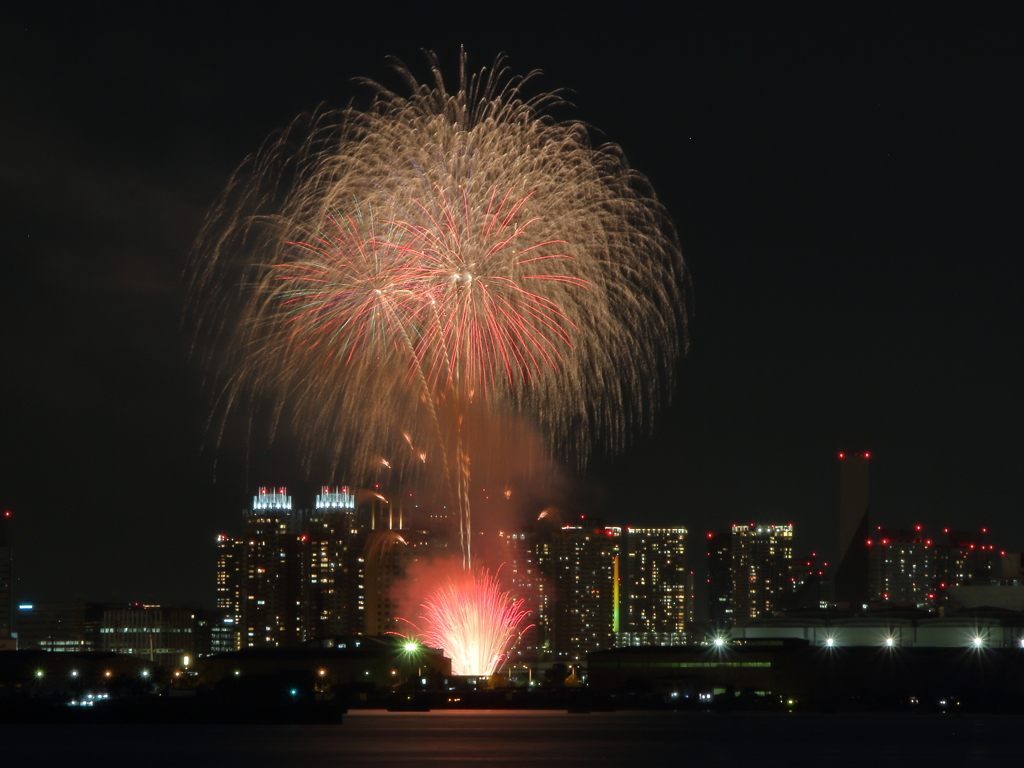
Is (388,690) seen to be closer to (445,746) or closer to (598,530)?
(445,746)

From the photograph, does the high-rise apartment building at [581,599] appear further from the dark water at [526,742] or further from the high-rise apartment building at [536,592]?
the dark water at [526,742]

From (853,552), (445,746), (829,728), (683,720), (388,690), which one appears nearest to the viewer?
(445,746)

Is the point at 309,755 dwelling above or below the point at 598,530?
below

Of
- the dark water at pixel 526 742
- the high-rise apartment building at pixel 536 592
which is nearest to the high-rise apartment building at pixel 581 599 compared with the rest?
the high-rise apartment building at pixel 536 592

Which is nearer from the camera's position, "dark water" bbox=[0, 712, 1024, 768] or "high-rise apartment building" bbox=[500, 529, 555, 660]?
"dark water" bbox=[0, 712, 1024, 768]

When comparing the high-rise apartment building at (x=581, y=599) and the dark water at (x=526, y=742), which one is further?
the high-rise apartment building at (x=581, y=599)

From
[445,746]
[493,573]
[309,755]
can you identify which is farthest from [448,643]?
[309,755]

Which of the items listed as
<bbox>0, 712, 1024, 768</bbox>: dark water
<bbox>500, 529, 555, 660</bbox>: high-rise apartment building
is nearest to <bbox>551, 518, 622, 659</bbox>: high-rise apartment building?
<bbox>500, 529, 555, 660</bbox>: high-rise apartment building

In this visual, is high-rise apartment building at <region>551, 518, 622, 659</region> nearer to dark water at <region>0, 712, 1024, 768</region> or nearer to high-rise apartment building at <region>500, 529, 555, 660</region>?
high-rise apartment building at <region>500, 529, 555, 660</region>
